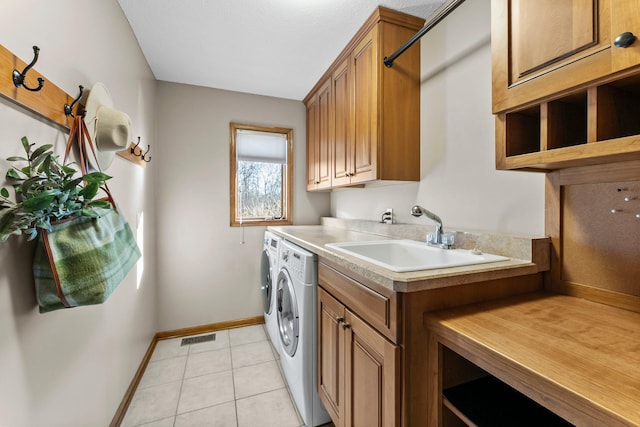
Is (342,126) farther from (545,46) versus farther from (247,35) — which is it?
(545,46)

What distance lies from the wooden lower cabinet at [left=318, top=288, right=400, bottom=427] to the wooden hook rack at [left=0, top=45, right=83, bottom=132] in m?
1.30

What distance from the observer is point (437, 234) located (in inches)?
56.6

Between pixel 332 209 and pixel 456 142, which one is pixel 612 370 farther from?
pixel 332 209

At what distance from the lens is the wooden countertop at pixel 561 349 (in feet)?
1.64

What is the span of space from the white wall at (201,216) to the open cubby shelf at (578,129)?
2.34 meters

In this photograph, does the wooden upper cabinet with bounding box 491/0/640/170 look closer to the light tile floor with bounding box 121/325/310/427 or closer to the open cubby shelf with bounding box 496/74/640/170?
the open cubby shelf with bounding box 496/74/640/170

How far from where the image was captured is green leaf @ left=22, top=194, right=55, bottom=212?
0.67 m

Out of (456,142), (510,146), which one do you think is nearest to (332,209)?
(456,142)

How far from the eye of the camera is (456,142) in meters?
1.53

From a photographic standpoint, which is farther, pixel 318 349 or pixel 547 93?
pixel 318 349

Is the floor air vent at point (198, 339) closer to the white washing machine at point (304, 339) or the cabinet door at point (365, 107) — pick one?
the white washing machine at point (304, 339)

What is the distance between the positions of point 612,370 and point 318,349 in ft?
3.88

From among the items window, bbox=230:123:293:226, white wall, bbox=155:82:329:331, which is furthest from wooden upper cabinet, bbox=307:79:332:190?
white wall, bbox=155:82:329:331

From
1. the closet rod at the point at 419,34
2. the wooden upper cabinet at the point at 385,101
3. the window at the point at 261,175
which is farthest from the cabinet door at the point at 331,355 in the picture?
the window at the point at 261,175
